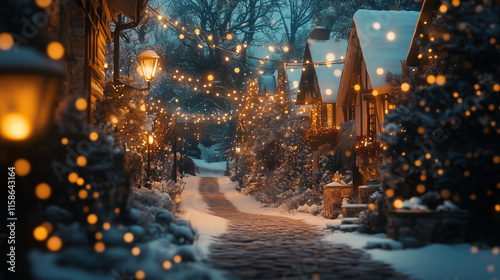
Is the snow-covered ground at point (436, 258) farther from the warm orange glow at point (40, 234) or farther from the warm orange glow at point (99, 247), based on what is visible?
the warm orange glow at point (40, 234)

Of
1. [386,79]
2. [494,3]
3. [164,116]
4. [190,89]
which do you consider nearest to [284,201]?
[386,79]

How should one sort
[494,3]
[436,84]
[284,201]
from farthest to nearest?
[284,201] < [436,84] < [494,3]

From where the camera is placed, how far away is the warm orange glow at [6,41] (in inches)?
248

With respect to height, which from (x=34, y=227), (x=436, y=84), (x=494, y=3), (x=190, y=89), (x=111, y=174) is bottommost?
(x=34, y=227)

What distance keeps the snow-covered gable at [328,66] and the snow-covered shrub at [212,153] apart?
1323 inches

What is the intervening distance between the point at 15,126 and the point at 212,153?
188ft

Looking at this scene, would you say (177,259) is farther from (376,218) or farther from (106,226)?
(376,218)

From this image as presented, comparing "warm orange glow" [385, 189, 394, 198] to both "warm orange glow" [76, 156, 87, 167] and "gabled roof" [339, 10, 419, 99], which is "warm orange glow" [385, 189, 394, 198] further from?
"gabled roof" [339, 10, 419, 99]

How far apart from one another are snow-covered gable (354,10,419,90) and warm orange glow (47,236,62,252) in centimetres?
1586

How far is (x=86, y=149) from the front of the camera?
8125mm

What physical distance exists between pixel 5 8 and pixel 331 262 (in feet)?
18.9

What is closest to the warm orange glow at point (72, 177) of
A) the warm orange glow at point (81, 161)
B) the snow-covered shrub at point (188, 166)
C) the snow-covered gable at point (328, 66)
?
the warm orange glow at point (81, 161)

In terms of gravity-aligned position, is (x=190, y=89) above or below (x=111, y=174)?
above

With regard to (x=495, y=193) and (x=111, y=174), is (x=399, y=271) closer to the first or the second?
(x=495, y=193)
